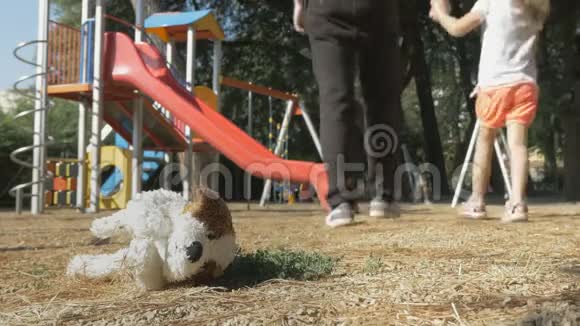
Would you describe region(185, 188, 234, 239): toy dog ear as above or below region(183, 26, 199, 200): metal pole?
below

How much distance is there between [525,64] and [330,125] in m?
1.24

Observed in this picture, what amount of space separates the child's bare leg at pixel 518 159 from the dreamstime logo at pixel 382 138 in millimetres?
641

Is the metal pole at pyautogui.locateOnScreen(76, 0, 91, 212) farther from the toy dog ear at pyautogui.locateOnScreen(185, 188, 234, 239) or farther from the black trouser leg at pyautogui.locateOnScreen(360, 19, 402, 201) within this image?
the toy dog ear at pyautogui.locateOnScreen(185, 188, 234, 239)

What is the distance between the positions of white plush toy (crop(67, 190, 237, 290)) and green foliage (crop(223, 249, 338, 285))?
0.08 m

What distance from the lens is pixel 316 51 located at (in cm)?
303

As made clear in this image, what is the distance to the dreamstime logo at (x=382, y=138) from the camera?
3277 millimetres

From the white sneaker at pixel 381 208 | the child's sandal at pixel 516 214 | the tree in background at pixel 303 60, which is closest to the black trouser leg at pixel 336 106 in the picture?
the white sneaker at pixel 381 208

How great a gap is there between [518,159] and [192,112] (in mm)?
3515

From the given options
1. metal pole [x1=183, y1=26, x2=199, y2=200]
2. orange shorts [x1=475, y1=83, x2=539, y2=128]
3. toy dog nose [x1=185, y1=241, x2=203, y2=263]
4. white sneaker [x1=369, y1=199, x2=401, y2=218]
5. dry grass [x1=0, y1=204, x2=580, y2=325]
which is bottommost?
dry grass [x1=0, y1=204, x2=580, y2=325]

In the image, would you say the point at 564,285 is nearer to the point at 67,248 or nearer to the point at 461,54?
the point at 67,248

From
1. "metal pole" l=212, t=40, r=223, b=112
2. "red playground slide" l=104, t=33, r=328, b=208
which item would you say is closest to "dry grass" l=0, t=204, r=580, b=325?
"red playground slide" l=104, t=33, r=328, b=208

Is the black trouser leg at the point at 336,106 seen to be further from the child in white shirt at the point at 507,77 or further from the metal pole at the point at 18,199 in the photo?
the metal pole at the point at 18,199

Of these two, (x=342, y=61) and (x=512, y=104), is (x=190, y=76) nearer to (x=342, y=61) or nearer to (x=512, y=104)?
(x=342, y=61)

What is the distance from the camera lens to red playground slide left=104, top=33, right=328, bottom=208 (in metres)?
5.27
